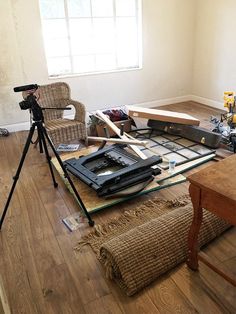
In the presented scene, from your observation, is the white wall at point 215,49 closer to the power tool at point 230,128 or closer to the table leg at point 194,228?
the power tool at point 230,128

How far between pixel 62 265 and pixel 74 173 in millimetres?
885

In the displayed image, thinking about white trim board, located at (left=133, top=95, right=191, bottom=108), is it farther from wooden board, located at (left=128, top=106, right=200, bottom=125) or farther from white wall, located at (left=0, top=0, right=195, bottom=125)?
wooden board, located at (left=128, top=106, right=200, bottom=125)

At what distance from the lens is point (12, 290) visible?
1567mm

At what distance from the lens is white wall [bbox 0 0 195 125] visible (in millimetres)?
3600

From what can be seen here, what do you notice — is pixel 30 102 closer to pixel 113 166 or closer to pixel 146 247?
pixel 113 166

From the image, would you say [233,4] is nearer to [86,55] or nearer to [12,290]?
[86,55]


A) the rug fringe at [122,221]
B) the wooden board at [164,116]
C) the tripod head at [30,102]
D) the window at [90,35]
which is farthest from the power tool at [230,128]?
the tripod head at [30,102]

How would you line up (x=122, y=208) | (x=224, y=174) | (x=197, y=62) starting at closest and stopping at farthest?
1. (x=224, y=174)
2. (x=122, y=208)
3. (x=197, y=62)

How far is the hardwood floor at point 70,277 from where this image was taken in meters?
1.46

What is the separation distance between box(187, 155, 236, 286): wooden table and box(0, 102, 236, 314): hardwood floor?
0.16 metres

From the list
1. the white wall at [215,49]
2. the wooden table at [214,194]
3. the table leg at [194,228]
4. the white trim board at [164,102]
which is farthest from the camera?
the white trim board at [164,102]

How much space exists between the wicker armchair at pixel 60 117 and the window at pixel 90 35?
921 mm

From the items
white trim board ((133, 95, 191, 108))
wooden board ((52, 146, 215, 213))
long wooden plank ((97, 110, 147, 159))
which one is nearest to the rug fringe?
wooden board ((52, 146, 215, 213))

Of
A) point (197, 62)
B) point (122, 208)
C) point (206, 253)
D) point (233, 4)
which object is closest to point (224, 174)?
point (206, 253)
